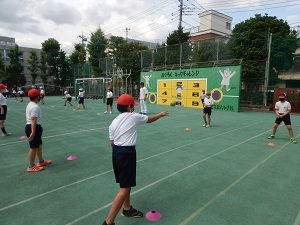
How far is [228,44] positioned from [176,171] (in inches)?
653

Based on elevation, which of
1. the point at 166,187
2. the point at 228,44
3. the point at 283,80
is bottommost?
the point at 166,187

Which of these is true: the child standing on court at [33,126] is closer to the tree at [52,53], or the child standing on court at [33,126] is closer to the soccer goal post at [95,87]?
the soccer goal post at [95,87]

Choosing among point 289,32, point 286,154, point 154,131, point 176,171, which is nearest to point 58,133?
point 154,131

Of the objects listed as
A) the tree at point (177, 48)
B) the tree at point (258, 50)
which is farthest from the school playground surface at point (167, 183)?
the tree at point (177, 48)

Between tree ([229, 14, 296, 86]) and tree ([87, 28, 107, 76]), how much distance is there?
22028mm

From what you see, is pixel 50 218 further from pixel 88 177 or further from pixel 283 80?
pixel 283 80

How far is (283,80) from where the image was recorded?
17.2 m

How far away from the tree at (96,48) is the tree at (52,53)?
6.82 metres

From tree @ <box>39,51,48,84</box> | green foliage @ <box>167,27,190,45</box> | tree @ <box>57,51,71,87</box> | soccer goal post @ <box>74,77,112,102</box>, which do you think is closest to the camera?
green foliage @ <box>167,27,190,45</box>

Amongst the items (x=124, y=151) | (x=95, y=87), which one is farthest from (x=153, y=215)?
(x=95, y=87)

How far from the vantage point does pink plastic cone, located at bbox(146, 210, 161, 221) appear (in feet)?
10.4

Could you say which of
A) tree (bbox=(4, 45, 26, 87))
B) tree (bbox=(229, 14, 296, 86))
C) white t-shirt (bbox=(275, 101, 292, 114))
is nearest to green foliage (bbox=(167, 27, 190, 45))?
tree (bbox=(229, 14, 296, 86))

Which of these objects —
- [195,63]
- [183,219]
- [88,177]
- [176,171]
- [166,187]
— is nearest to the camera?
[183,219]

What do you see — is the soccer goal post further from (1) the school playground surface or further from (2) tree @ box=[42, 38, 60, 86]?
(1) the school playground surface
